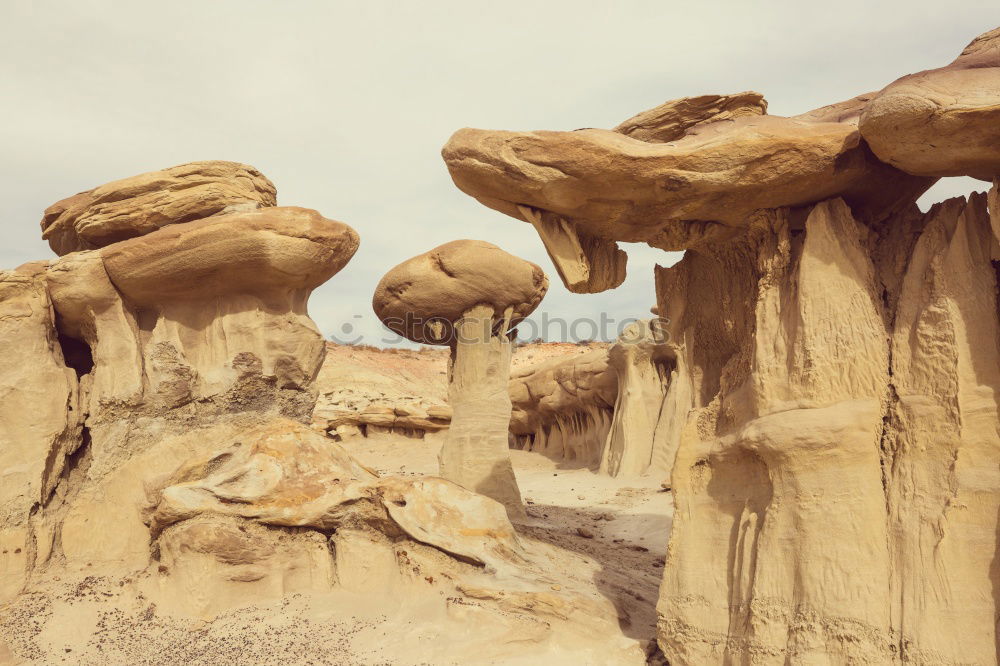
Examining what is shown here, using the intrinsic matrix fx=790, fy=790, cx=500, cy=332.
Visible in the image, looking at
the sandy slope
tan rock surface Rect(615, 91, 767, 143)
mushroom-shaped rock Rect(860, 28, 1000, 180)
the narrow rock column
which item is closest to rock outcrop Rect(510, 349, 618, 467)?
the sandy slope

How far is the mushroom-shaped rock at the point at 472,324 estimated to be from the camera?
9.44 metres

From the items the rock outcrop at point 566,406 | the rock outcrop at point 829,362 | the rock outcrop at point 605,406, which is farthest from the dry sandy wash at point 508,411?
the rock outcrop at point 566,406

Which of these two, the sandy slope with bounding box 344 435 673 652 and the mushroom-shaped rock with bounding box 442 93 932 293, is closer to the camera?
the mushroom-shaped rock with bounding box 442 93 932 293

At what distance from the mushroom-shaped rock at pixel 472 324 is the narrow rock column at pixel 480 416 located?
0.04ft

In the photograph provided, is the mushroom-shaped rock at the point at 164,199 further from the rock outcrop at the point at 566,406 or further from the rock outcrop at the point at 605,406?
the rock outcrop at the point at 566,406

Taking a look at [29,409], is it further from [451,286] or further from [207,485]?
[451,286]

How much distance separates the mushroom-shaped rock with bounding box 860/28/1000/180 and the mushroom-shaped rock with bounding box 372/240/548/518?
17.7ft

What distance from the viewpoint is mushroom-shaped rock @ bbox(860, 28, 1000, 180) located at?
13.7ft

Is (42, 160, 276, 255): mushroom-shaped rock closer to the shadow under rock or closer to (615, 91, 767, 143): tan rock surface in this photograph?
(615, 91, 767, 143): tan rock surface

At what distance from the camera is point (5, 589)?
265 inches

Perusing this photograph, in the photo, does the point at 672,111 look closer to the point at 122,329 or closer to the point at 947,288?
the point at 947,288

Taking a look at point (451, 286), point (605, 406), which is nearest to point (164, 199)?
A: point (451, 286)

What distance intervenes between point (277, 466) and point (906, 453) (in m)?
4.75

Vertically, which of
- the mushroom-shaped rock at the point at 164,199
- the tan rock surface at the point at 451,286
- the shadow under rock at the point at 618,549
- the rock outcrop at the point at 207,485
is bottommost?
the shadow under rock at the point at 618,549
